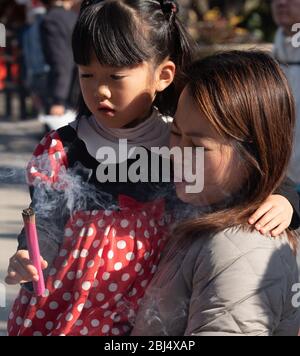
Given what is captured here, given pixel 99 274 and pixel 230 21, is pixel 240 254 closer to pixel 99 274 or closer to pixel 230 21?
pixel 99 274

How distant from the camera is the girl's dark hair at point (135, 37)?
1788mm

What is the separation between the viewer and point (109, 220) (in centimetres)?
173

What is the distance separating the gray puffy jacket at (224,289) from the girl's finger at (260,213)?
3 centimetres

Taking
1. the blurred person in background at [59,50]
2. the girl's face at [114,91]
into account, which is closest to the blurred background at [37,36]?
the blurred person in background at [59,50]

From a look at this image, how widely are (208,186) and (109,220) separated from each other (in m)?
0.21

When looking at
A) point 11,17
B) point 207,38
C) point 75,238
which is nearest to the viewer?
point 75,238

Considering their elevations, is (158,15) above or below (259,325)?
above

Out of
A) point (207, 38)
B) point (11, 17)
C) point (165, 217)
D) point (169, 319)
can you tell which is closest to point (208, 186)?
point (165, 217)

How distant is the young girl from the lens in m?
1.72

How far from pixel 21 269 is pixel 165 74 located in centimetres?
54

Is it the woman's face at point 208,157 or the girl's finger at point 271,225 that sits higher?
the woman's face at point 208,157

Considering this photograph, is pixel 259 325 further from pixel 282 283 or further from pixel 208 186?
pixel 208 186

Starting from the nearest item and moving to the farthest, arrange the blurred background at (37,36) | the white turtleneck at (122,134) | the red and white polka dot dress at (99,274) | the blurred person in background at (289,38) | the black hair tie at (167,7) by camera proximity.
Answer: the red and white polka dot dress at (99,274) → the white turtleneck at (122,134) → the black hair tie at (167,7) → the blurred person in background at (289,38) → the blurred background at (37,36)

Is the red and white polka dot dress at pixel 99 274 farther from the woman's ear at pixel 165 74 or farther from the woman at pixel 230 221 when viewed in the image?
the woman's ear at pixel 165 74
